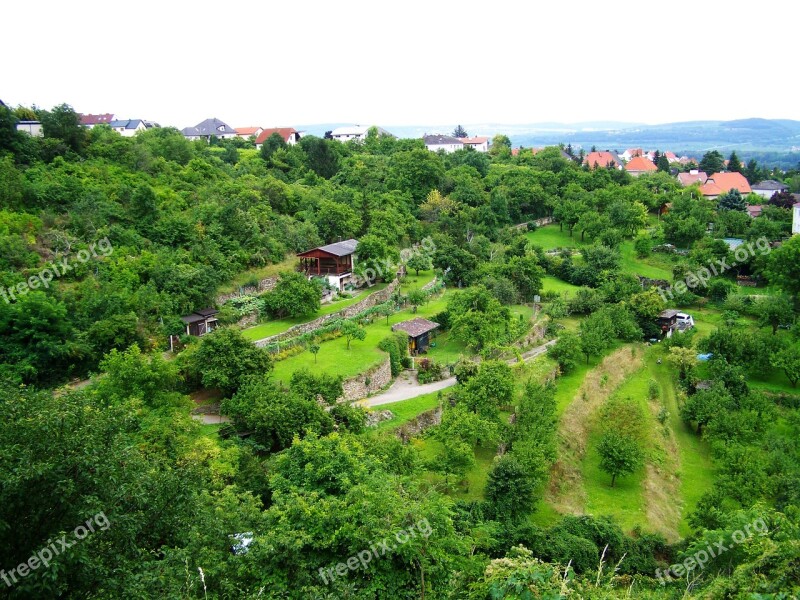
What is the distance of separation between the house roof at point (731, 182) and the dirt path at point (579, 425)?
43523 mm

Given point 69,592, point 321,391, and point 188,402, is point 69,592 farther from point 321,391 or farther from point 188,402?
point 321,391

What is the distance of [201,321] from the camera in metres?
28.1

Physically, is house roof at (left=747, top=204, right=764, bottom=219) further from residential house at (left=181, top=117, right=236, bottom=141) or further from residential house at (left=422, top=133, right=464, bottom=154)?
→ residential house at (left=181, top=117, right=236, bottom=141)

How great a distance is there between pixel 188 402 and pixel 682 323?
1224 inches

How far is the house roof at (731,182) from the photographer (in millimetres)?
67188

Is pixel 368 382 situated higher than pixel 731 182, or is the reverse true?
pixel 731 182

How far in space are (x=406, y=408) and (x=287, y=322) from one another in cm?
916

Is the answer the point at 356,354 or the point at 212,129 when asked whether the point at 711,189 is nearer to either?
the point at 356,354

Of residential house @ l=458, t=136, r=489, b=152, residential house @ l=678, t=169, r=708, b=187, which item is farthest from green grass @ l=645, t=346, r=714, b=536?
residential house @ l=458, t=136, r=489, b=152

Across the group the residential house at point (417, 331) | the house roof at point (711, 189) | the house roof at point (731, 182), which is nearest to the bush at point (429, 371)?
the residential house at point (417, 331)

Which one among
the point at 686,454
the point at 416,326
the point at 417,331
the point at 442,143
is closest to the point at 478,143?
the point at 442,143

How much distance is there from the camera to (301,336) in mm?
29156

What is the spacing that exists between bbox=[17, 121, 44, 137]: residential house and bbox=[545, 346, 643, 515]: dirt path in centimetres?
3675

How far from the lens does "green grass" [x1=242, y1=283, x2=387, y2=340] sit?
29.1 meters
